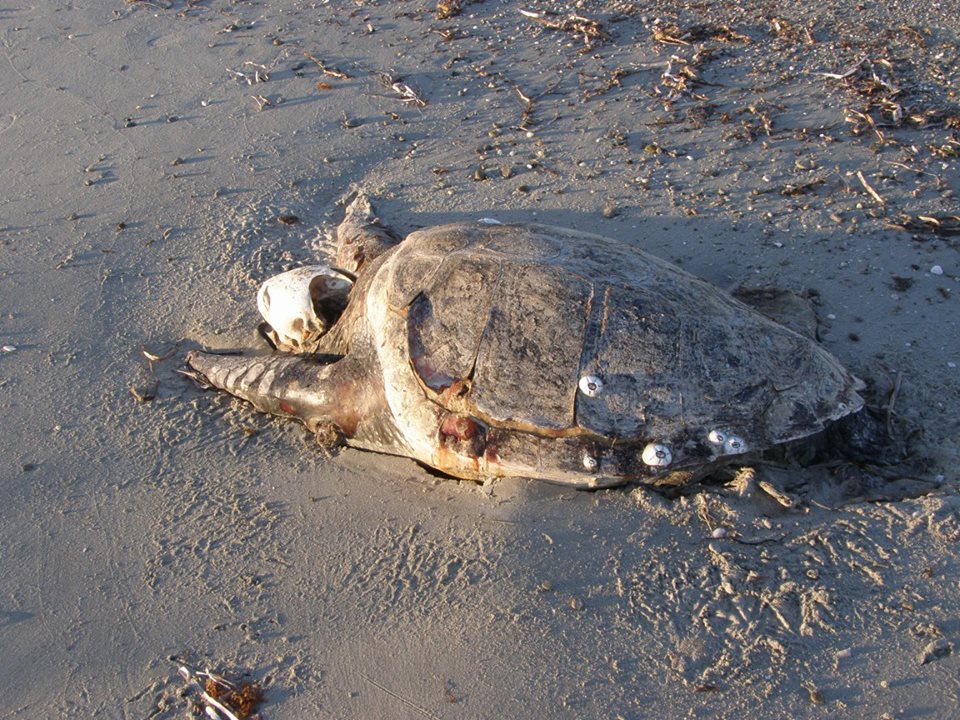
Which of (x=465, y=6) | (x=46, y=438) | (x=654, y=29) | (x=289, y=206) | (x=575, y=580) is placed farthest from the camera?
(x=465, y=6)

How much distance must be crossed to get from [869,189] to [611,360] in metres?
2.37

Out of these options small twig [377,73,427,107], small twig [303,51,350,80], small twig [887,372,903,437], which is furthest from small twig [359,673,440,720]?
small twig [303,51,350,80]

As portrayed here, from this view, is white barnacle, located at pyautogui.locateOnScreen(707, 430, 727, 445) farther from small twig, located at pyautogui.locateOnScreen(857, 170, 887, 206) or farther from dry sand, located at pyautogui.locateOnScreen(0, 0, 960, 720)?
small twig, located at pyautogui.locateOnScreen(857, 170, 887, 206)

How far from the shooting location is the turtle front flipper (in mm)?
3127

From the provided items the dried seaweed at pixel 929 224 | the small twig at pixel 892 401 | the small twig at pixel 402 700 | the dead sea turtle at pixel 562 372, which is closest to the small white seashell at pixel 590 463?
the dead sea turtle at pixel 562 372

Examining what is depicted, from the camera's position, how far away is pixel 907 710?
7.23 ft

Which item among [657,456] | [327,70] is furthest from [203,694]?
[327,70]

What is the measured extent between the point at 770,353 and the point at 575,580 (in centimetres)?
115

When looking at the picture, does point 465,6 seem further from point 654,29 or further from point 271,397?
point 271,397

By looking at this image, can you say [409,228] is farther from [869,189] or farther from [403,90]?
[869,189]

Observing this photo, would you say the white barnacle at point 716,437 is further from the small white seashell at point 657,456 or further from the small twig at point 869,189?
the small twig at point 869,189

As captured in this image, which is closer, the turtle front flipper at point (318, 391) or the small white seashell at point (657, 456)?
the small white seashell at point (657, 456)

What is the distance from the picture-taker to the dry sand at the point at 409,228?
94.1 inches

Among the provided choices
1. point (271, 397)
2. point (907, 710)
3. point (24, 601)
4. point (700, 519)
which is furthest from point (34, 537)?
point (907, 710)
